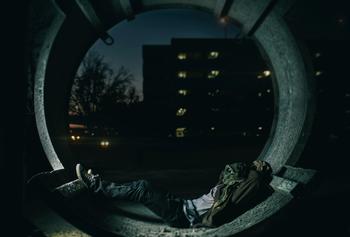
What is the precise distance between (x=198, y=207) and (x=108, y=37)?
311 cm

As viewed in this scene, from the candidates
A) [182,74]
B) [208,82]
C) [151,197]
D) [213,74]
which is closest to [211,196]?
[151,197]

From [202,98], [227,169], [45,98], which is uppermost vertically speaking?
[202,98]

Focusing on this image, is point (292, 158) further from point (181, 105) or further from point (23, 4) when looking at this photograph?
point (181, 105)

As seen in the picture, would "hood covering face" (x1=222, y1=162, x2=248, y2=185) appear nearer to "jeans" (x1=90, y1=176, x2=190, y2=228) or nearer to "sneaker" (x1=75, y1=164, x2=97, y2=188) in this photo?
"jeans" (x1=90, y1=176, x2=190, y2=228)

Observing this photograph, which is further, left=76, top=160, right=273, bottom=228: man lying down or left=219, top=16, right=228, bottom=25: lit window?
left=219, top=16, right=228, bottom=25: lit window

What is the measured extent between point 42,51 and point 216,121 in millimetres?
39345

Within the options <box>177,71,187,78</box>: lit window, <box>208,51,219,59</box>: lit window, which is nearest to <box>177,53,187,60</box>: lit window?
<box>177,71,187,78</box>: lit window

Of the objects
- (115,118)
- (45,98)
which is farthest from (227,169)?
(115,118)

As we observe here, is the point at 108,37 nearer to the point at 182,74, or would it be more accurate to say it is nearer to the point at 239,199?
the point at 239,199

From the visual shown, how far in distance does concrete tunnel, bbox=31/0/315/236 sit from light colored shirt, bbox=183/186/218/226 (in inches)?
10.6

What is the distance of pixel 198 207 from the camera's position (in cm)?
454

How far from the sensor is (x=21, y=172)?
8.55ft

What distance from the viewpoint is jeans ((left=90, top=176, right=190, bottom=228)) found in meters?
4.42

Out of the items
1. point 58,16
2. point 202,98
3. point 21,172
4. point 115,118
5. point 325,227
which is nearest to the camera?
point 21,172
